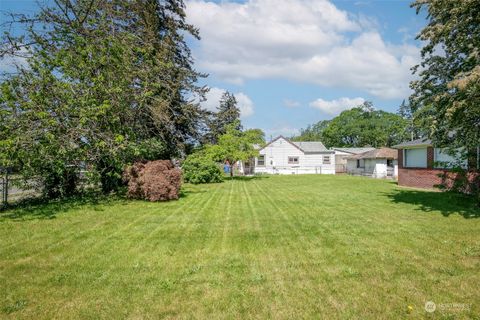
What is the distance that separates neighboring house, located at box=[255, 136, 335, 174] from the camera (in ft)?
125

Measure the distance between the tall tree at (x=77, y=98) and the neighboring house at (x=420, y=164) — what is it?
51.8ft

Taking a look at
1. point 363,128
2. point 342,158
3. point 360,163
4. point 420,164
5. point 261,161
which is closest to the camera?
point 420,164

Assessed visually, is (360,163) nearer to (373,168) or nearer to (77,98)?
(373,168)

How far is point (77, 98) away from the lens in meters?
11.0

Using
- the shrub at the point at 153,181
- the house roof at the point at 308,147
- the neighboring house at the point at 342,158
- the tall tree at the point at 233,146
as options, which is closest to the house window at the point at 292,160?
the house roof at the point at 308,147

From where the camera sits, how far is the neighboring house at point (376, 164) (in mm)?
31016

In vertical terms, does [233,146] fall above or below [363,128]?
below

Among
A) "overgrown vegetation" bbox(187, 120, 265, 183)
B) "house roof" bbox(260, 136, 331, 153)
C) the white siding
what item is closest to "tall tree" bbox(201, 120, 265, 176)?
"overgrown vegetation" bbox(187, 120, 265, 183)

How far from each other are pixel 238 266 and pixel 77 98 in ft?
29.8

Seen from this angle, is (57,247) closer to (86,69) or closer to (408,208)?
(86,69)

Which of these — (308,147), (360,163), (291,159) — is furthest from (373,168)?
(291,159)

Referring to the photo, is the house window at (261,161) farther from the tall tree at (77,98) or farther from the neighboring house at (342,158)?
the tall tree at (77,98)

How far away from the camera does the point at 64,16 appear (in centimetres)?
1286

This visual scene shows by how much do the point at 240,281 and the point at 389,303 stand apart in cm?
198
